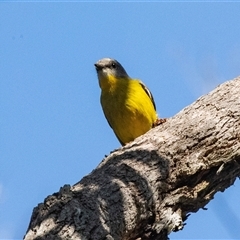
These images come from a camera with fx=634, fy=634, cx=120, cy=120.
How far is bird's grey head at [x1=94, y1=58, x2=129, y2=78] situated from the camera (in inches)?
362

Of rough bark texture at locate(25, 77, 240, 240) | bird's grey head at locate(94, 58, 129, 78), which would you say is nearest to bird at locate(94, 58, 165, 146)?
bird's grey head at locate(94, 58, 129, 78)

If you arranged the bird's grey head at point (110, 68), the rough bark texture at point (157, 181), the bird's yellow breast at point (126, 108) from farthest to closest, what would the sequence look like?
the bird's grey head at point (110, 68), the bird's yellow breast at point (126, 108), the rough bark texture at point (157, 181)

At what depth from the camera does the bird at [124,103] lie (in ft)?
27.8

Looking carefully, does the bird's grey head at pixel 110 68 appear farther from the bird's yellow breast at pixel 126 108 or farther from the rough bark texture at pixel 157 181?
the rough bark texture at pixel 157 181

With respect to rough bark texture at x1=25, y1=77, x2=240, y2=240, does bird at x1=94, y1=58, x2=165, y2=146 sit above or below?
above

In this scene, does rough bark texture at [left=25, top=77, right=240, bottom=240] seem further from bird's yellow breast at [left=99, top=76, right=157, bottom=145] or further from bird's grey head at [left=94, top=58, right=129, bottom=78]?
bird's grey head at [left=94, top=58, right=129, bottom=78]

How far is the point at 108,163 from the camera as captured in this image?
234 inches

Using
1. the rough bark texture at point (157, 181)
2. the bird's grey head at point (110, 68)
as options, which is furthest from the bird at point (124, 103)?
the rough bark texture at point (157, 181)

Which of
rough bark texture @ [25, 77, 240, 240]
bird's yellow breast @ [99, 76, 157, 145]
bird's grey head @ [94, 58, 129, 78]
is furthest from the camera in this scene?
bird's grey head @ [94, 58, 129, 78]

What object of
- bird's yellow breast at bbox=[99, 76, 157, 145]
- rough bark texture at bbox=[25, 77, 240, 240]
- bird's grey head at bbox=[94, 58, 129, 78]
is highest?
bird's grey head at bbox=[94, 58, 129, 78]

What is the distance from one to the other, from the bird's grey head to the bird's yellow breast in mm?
149

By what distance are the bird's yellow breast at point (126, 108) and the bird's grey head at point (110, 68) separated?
5.9 inches

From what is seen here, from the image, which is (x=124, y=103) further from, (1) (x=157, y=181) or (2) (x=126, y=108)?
(1) (x=157, y=181)

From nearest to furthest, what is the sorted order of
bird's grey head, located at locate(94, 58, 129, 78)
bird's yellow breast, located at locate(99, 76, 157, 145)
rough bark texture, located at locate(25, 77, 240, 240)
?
rough bark texture, located at locate(25, 77, 240, 240) < bird's yellow breast, located at locate(99, 76, 157, 145) < bird's grey head, located at locate(94, 58, 129, 78)
